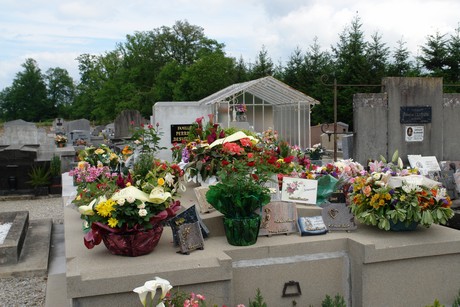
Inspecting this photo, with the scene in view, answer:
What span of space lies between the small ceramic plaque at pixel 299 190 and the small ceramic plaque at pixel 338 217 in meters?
0.24

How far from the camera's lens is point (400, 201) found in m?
4.18

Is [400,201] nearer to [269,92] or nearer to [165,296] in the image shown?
[165,296]

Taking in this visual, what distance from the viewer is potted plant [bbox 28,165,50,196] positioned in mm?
11844

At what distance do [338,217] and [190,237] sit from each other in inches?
54.8

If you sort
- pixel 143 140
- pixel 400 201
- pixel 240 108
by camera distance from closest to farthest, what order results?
pixel 400 201 < pixel 143 140 < pixel 240 108

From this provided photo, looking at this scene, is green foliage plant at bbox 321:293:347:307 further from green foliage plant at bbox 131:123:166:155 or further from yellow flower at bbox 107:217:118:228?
green foliage plant at bbox 131:123:166:155

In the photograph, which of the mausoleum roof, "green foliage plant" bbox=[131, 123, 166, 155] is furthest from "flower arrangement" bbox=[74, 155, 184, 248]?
the mausoleum roof

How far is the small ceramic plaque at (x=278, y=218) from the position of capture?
4244mm

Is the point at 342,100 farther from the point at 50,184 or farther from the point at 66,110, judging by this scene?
the point at 66,110

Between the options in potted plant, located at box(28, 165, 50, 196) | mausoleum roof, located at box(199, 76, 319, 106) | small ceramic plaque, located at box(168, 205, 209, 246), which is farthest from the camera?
mausoleum roof, located at box(199, 76, 319, 106)

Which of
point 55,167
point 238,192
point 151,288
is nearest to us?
point 151,288

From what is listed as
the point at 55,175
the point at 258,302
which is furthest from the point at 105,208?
the point at 55,175

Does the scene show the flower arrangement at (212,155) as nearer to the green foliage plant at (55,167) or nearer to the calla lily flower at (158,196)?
the calla lily flower at (158,196)

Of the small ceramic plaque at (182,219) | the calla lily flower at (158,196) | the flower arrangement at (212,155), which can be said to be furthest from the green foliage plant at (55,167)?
the calla lily flower at (158,196)
